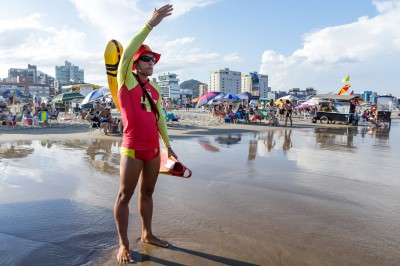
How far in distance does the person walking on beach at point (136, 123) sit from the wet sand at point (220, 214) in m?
0.48

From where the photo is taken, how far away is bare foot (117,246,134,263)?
113 inches

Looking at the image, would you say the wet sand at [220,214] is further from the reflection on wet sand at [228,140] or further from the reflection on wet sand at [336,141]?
the reflection on wet sand at [228,140]

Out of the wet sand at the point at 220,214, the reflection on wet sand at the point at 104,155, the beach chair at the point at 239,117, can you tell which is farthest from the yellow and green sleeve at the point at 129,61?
the beach chair at the point at 239,117

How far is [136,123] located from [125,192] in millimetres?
665

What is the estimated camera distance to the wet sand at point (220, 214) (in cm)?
309

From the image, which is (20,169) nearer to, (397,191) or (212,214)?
(212,214)

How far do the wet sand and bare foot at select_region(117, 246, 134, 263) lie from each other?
10 centimetres

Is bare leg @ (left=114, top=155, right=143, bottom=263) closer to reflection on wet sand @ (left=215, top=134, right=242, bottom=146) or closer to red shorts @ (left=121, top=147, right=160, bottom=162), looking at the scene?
red shorts @ (left=121, top=147, right=160, bottom=162)

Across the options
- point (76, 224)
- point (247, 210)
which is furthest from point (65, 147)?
point (247, 210)

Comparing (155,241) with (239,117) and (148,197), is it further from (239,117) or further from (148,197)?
(239,117)

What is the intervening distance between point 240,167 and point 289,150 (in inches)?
132

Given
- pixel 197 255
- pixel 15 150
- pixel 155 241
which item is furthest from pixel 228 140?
pixel 197 255

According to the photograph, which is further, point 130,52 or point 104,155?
point 104,155

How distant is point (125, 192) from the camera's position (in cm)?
297
